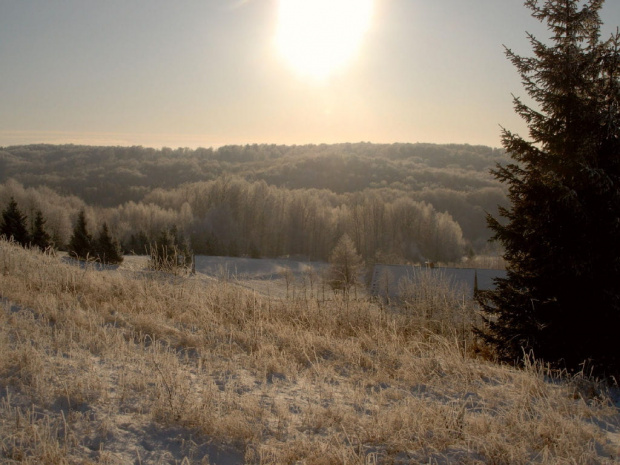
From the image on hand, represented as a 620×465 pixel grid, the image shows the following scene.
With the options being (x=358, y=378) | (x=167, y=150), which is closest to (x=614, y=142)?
(x=358, y=378)

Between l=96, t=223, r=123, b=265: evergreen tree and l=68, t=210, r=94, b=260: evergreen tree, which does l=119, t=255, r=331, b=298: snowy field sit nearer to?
l=96, t=223, r=123, b=265: evergreen tree

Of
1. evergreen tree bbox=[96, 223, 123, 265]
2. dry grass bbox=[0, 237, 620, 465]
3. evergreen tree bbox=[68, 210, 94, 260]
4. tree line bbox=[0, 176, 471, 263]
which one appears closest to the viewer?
dry grass bbox=[0, 237, 620, 465]

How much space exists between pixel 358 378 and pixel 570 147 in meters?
4.49

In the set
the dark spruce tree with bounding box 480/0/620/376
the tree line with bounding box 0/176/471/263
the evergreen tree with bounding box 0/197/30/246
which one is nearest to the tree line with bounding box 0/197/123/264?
the evergreen tree with bounding box 0/197/30/246

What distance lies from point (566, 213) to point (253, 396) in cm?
477

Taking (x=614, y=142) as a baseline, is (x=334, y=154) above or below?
above

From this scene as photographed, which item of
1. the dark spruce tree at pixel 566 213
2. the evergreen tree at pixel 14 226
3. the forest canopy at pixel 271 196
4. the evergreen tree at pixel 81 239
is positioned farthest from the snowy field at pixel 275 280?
the evergreen tree at pixel 81 239

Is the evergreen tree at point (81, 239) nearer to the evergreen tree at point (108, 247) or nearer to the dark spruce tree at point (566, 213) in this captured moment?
the evergreen tree at point (108, 247)

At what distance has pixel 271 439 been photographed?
2963mm

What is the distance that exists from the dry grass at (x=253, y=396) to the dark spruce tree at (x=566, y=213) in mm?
1374

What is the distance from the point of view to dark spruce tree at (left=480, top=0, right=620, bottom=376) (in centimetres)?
564

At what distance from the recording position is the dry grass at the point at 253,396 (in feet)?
9.22

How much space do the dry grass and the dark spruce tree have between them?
1374mm

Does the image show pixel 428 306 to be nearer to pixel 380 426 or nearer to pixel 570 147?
pixel 570 147
